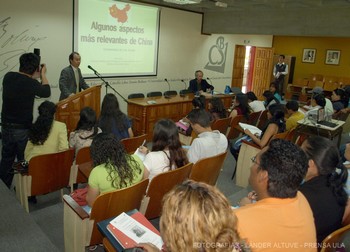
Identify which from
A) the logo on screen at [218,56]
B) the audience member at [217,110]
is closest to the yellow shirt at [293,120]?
the audience member at [217,110]

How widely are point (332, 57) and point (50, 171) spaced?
38.1 ft

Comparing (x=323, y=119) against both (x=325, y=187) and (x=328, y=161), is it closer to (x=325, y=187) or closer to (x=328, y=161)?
(x=328, y=161)

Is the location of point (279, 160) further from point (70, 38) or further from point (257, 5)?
point (257, 5)

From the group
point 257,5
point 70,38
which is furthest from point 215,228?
point 257,5

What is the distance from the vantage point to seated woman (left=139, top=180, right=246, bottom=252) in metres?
1.00

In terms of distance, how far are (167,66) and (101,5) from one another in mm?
2390

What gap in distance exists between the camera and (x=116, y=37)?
668 cm

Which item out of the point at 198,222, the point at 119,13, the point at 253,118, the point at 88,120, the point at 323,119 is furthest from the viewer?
the point at 119,13

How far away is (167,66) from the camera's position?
804 cm

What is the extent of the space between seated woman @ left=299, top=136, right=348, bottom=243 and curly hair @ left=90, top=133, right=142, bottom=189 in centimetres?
119

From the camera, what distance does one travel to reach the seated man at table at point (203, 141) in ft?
9.95

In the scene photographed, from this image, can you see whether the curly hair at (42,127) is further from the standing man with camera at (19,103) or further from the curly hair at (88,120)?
the curly hair at (88,120)

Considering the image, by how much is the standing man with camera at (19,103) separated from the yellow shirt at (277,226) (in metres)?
2.47

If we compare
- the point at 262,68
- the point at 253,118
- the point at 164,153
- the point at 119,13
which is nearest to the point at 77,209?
the point at 164,153
